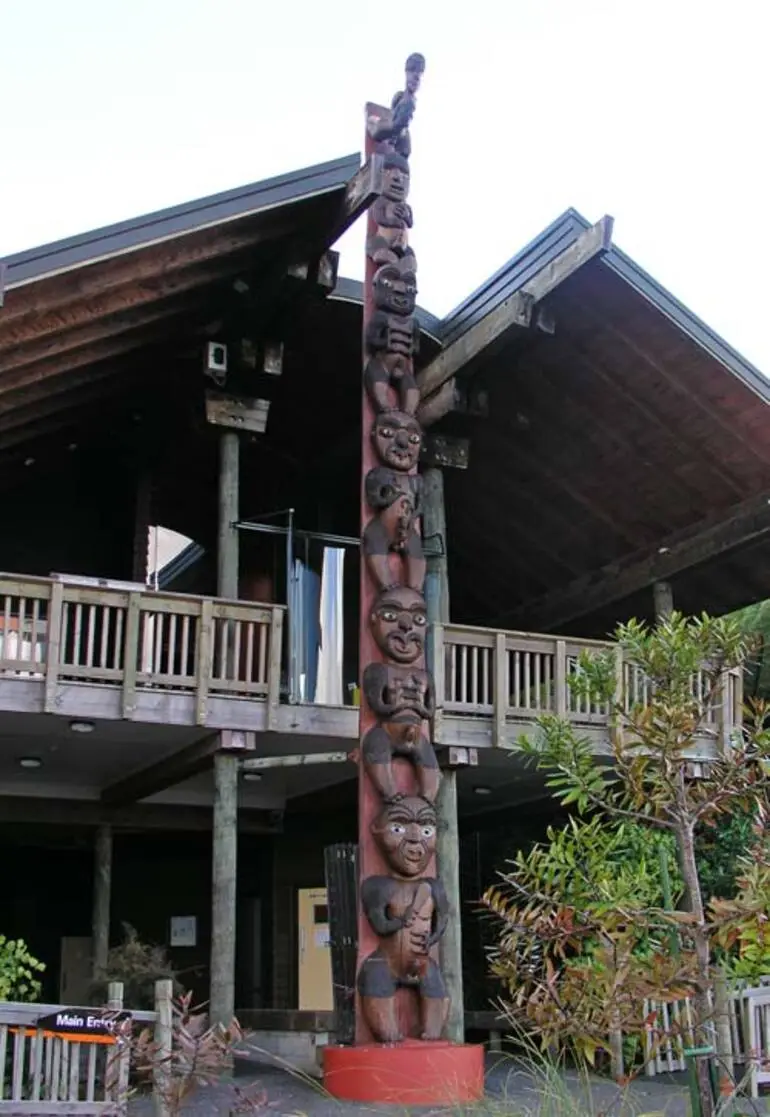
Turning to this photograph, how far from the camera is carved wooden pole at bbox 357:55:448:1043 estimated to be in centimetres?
845

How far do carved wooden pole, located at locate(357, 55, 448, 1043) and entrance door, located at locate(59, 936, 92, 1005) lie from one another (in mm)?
12431

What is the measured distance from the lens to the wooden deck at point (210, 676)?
1140 centimetres

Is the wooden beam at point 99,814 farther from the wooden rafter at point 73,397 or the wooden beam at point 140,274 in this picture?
the wooden beam at point 140,274

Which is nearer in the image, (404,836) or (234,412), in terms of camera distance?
(404,836)

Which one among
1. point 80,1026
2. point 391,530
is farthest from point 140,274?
point 80,1026

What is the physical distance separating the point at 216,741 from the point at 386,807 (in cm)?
401

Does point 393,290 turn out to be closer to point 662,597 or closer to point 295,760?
point 295,760

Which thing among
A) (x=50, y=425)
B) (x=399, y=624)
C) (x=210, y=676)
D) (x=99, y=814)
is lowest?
(x=99, y=814)

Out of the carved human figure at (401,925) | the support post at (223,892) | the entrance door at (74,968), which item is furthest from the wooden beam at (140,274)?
the entrance door at (74,968)

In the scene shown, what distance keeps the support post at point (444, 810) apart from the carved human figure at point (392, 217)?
347 cm

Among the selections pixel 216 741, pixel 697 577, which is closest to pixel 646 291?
pixel 697 577

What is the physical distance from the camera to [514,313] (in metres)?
13.2

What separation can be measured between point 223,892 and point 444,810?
Result: 253 cm

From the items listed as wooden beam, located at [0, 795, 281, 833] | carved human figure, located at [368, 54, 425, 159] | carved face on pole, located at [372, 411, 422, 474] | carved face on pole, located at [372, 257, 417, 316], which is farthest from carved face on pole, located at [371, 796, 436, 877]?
wooden beam, located at [0, 795, 281, 833]
